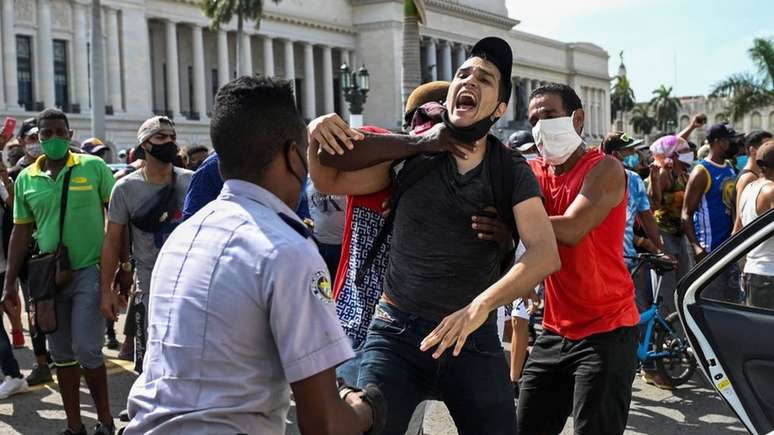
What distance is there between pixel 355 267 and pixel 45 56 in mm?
44805

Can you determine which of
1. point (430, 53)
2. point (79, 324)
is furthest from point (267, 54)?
point (79, 324)

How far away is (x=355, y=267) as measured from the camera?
3.89 meters

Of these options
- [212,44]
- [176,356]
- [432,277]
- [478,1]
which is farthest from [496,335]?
[478,1]

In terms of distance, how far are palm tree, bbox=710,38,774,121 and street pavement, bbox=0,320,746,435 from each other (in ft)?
113

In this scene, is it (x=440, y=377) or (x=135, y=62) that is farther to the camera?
(x=135, y=62)

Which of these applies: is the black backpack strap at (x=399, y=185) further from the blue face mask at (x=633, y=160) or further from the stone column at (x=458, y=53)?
the stone column at (x=458, y=53)

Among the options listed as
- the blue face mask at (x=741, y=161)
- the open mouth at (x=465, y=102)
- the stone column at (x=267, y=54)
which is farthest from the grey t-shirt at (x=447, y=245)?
the stone column at (x=267, y=54)

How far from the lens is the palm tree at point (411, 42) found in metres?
25.4

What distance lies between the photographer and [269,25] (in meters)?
61.4

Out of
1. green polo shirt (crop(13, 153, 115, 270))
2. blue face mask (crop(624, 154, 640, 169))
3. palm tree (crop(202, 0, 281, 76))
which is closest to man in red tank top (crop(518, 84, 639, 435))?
green polo shirt (crop(13, 153, 115, 270))

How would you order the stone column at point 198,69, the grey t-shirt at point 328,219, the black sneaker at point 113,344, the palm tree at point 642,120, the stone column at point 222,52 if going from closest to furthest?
1. the grey t-shirt at point 328,219
2. the black sneaker at point 113,344
3. the stone column at point 198,69
4. the stone column at point 222,52
5. the palm tree at point 642,120

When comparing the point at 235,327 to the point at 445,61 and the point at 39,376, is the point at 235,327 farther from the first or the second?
the point at 445,61

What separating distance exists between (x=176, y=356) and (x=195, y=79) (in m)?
57.0

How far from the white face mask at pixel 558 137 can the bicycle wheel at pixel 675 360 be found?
381 cm
